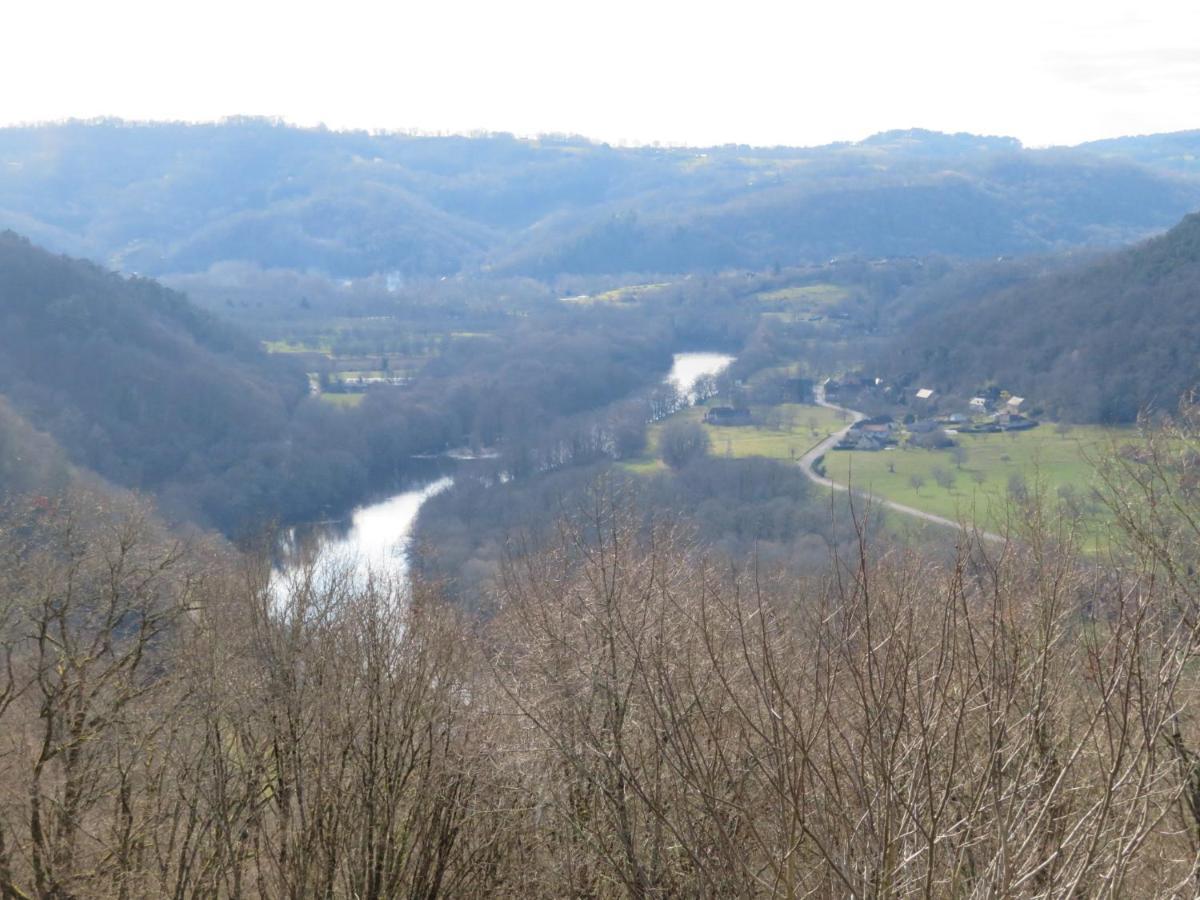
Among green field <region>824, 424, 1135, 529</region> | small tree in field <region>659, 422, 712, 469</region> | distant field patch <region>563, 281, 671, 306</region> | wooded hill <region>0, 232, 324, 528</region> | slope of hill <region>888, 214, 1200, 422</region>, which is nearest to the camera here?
green field <region>824, 424, 1135, 529</region>

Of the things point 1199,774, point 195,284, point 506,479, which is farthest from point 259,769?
point 195,284

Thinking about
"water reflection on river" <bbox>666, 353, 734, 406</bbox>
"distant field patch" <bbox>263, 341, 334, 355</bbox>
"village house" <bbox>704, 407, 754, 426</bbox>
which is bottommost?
"water reflection on river" <bbox>666, 353, 734, 406</bbox>

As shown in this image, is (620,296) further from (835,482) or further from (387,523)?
(835,482)

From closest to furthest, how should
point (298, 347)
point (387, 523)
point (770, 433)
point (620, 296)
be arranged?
point (387, 523) < point (770, 433) < point (298, 347) < point (620, 296)

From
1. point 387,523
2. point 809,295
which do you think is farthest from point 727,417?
point 809,295

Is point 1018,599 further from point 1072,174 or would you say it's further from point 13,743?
point 1072,174

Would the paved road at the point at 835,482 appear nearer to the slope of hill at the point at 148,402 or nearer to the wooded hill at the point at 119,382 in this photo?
the slope of hill at the point at 148,402

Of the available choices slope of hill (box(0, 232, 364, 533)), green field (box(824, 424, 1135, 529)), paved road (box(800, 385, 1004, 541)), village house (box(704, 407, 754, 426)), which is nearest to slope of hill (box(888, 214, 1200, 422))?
green field (box(824, 424, 1135, 529))

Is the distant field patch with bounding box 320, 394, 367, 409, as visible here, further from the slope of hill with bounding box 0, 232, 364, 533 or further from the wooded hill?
the wooded hill
